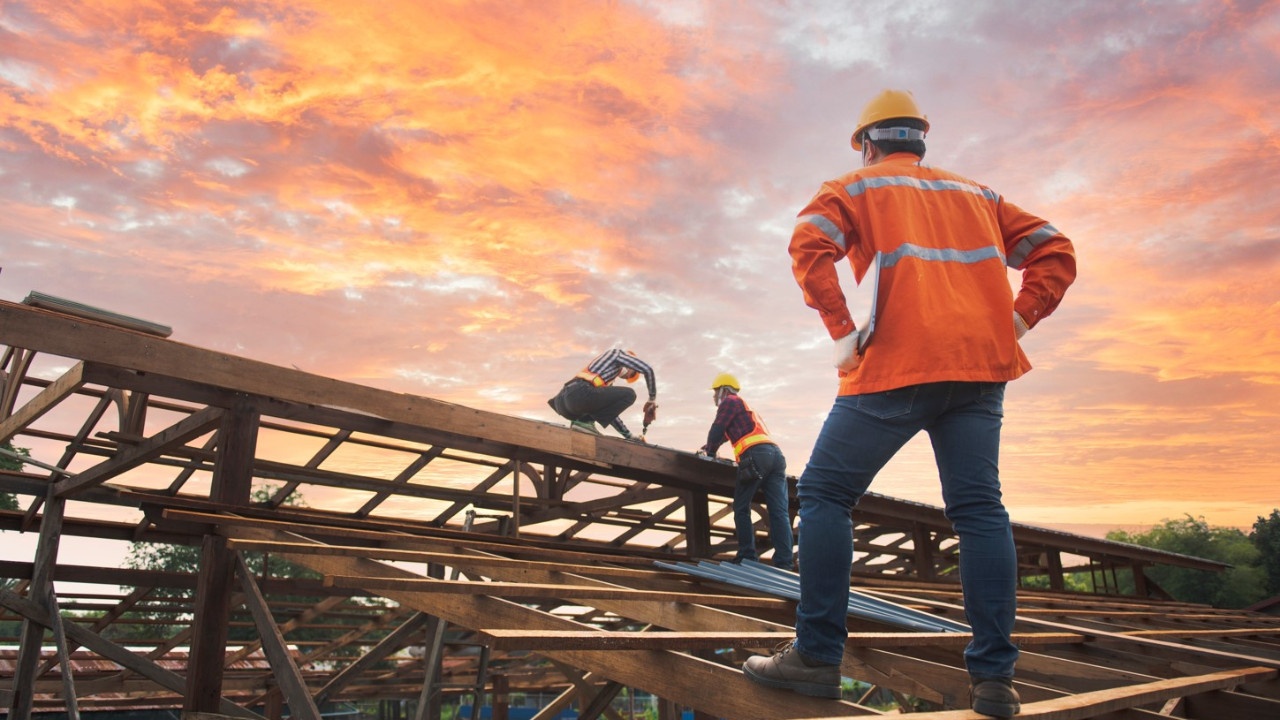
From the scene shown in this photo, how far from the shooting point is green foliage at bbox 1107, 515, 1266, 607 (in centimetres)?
2722

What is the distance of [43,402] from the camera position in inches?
241

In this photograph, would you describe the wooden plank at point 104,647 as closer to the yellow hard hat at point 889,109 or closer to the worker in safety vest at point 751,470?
the worker in safety vest at point 751,470

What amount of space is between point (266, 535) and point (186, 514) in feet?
1.64

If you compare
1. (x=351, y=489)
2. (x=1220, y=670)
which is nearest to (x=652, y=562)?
(x=351, y=489)

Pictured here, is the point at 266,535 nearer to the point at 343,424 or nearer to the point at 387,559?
the point at 387,559

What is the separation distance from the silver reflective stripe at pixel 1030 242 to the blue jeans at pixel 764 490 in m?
4.89

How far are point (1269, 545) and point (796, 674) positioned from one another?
33.8 m

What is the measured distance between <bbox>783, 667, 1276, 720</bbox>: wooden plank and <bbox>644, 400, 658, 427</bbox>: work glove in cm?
626

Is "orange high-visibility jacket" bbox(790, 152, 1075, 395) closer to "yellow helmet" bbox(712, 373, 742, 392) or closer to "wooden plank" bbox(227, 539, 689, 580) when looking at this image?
"wooden plank" bbox(227, 539, 689, 580)

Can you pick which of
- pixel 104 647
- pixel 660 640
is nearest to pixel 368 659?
pixel 104 647

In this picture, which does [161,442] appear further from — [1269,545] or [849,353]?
[1269,545]

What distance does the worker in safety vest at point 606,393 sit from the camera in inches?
356

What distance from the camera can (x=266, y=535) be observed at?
15.6 ft

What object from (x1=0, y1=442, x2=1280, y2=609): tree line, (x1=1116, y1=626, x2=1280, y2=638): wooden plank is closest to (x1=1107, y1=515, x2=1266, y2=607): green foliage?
(x1=0, y1=442, x2=1280, y2=609): tree line
